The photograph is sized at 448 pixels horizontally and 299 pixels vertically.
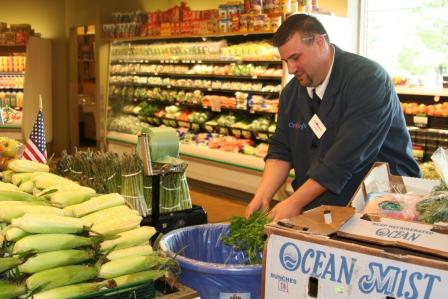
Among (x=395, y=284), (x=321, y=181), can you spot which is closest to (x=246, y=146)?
(x=321, y=181)

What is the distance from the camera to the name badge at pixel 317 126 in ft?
9.75

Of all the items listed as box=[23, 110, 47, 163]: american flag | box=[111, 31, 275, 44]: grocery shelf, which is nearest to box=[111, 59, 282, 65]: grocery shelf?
box=[111, 31, 275, 44]: grocery shelf

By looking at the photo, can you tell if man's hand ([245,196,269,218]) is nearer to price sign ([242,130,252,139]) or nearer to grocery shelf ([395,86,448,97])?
grocery shelf ([395,86,448,97])

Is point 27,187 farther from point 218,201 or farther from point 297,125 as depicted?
point 218,201

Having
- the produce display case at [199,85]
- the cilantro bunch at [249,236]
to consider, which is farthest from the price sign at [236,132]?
the cilantro bunch at [249,236]

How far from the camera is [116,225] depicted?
2104 millimetres

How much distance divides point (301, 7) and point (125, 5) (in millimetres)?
4772

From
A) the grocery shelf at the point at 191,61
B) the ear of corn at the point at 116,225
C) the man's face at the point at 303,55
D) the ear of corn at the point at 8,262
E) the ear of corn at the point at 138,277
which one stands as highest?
the grocery shelf at the point at 191,61

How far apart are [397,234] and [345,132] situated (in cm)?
114

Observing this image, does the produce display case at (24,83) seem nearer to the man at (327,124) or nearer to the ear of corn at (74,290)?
the man at (327,124)

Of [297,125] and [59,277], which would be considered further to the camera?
[297,125]

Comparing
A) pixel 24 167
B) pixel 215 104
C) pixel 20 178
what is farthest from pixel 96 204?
pixel 215 104

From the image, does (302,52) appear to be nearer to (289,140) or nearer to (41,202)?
(289,140)

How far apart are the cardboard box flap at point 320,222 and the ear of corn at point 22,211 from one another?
2.75 feet
